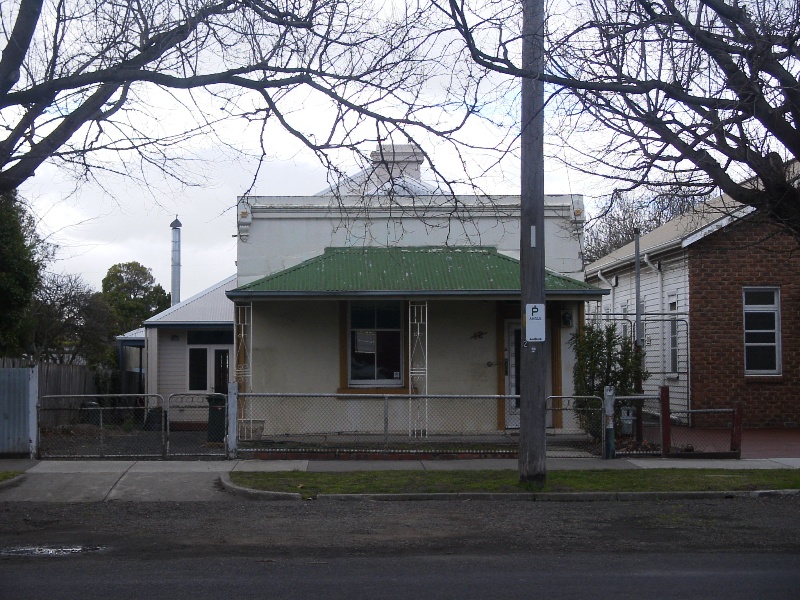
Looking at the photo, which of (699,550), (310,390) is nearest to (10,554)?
(699,550)

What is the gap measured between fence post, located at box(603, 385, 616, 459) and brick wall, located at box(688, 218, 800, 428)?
20.1 feet

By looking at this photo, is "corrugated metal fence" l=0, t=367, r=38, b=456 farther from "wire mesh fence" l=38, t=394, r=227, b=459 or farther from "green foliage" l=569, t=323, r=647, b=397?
"green foliage" l=569, t=323, r=647, b=397

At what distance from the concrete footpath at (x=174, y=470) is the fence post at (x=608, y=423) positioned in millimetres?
281

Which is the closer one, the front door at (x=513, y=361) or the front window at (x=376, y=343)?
the front door at (x=513, y=361)

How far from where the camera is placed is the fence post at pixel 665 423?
14.9 meters

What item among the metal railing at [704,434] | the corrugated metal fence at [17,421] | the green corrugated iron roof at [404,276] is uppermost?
the green corrugated iron roof at [404,276]

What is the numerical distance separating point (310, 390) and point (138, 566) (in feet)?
33.9

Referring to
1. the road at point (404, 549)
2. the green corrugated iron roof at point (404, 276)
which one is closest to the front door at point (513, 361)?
the green corrugated iron roof at point (404, 276)

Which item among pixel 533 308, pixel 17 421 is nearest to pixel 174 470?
pixel 17 421

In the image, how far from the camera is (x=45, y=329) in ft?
95.8

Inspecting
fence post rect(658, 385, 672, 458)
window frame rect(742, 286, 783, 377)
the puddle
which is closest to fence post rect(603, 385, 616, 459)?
fence post rect(658, 385, 672, 458)

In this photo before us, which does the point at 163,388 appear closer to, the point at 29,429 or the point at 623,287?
the point at 29,429

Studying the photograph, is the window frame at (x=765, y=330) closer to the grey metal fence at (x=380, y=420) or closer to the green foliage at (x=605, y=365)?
the green foliage at (x=605, y=365)

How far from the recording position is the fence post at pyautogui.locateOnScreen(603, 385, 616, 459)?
14.7 metres
